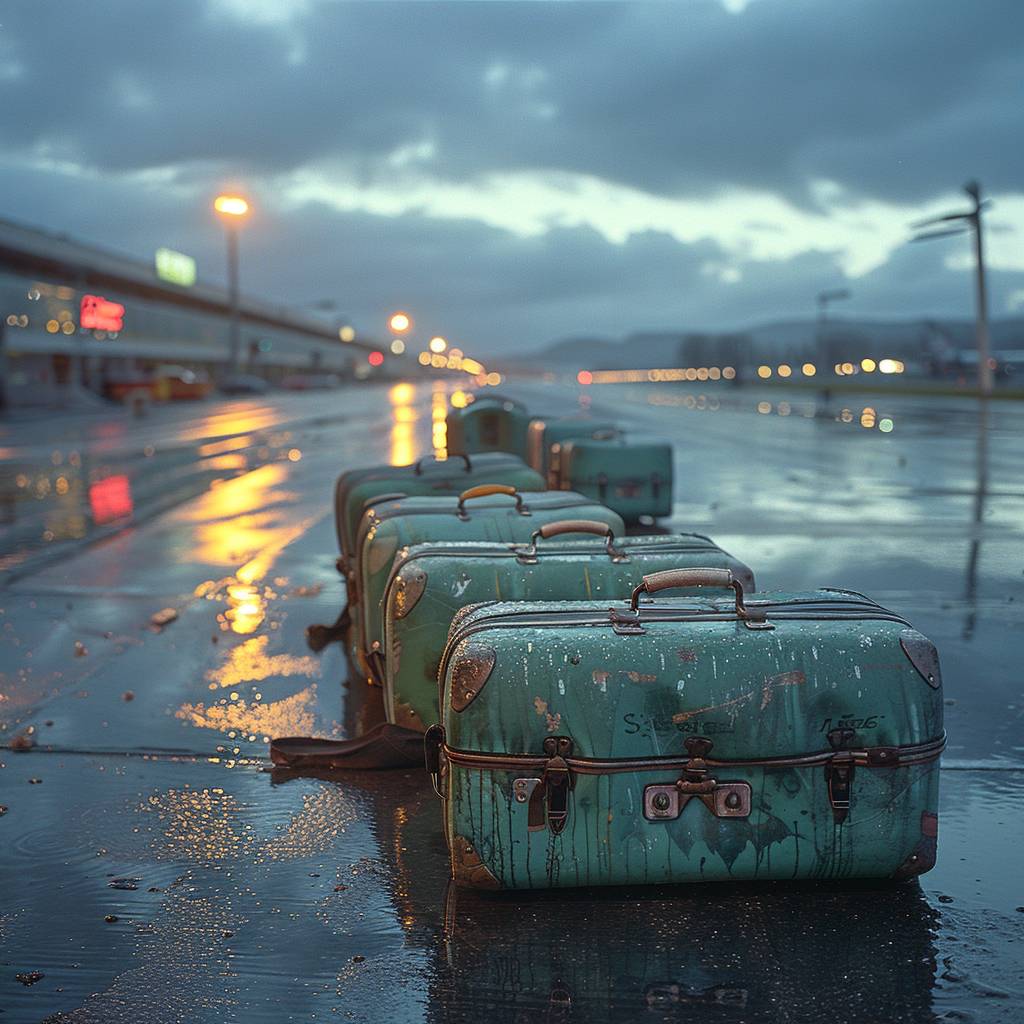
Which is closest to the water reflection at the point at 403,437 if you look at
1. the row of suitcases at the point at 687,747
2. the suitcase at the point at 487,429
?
the suitcase at the point at 487,429

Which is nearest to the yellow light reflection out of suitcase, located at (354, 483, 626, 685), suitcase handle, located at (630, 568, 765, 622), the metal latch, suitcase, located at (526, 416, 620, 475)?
suitcase, located at (354, 483, 626, 685)

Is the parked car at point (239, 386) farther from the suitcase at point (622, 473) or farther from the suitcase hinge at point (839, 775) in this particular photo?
the suitcase hinge at point (839, 775)

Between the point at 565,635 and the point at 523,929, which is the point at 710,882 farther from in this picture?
the point at 565,635

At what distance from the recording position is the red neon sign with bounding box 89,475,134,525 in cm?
1452

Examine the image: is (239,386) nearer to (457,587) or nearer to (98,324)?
(98,324)

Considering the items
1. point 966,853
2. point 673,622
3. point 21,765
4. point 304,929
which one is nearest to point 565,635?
point 673,622

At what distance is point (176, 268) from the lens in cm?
9462

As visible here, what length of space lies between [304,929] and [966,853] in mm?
A: 2391

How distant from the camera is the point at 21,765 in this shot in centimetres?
530

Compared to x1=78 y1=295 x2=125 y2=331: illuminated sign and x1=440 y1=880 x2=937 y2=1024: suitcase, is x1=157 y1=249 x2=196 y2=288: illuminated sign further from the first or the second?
x1=440 y1=880 x2=937 y2=1024: suitcase

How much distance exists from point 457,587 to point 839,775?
187cm

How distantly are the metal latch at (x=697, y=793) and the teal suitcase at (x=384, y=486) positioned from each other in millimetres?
3771

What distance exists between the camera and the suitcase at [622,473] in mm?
12289

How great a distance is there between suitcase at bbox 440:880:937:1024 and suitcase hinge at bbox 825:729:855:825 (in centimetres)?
33
